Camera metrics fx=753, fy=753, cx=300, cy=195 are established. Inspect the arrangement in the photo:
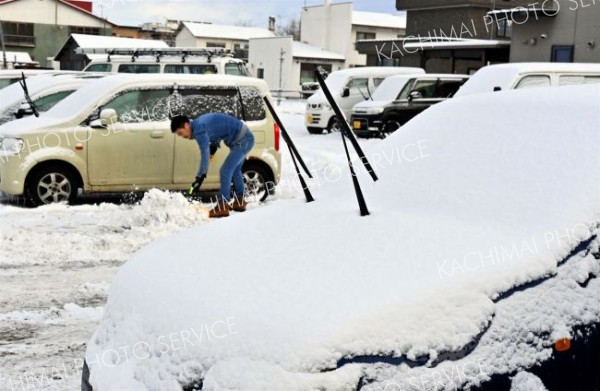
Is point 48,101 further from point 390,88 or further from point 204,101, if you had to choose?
point 390,88

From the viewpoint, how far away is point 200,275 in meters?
3.12

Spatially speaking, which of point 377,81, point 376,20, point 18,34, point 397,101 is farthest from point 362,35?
point 397,101

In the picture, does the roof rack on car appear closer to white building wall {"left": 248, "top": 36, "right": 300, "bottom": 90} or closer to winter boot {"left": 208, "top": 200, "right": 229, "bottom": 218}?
winter boot {"left": 208, "top": 200, "right": 229, "bottom": 218}

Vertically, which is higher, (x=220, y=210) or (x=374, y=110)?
(x=374, y=110)

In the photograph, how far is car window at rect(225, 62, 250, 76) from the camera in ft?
62.1

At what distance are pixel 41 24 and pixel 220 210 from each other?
198 feet

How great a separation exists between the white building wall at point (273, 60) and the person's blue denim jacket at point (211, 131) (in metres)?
44.3

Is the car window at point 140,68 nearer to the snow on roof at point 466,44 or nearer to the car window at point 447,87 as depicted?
the car window at point 447,87

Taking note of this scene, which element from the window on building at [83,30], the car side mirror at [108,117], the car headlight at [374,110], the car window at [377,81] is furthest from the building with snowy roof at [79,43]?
the car side mirror at [108,117]

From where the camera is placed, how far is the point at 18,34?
6275 centimetres

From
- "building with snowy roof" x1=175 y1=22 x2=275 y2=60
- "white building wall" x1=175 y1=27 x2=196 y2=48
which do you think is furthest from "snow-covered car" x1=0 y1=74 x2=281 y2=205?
"white building wall" x1=175 y1=27 x2=196 y2=48

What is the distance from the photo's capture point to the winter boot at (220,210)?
8.99 metres

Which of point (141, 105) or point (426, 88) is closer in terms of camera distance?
point (141, 105)

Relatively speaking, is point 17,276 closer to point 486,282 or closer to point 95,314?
point 95,314
